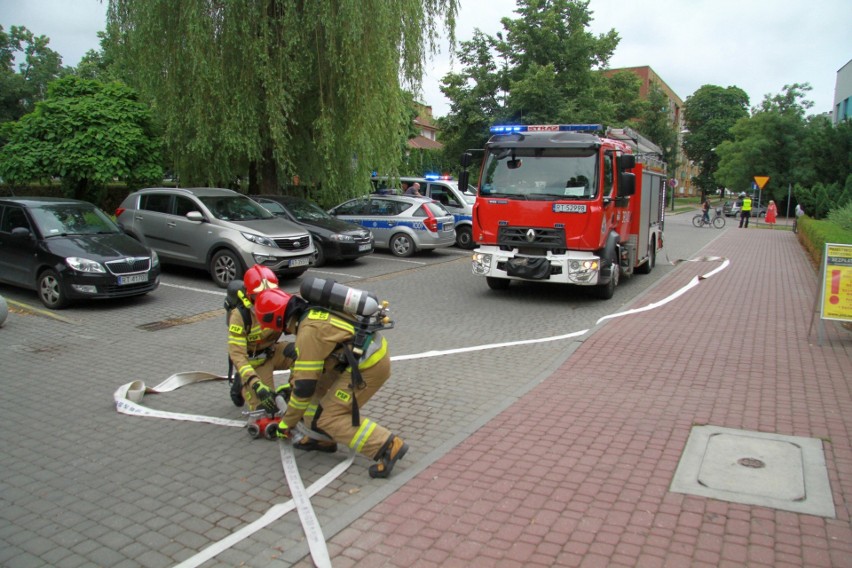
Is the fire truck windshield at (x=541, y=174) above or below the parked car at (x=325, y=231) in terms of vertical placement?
above

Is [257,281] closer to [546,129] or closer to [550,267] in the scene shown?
[550,267]

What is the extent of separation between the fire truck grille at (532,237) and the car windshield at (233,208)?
5.16m

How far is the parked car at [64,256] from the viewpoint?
31.9ft

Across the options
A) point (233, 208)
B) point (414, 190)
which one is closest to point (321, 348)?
point (233, 208)

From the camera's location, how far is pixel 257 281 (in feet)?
15.9

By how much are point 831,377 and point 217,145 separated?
13.7 metres

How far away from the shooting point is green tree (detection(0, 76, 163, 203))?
1589cm

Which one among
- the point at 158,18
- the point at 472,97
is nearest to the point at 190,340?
the point at 158,18

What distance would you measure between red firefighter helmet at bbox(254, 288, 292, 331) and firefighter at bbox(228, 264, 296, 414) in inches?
3.8

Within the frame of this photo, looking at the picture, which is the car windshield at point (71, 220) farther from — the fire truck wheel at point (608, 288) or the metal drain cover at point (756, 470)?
the metal drain cover at point (756, 470)

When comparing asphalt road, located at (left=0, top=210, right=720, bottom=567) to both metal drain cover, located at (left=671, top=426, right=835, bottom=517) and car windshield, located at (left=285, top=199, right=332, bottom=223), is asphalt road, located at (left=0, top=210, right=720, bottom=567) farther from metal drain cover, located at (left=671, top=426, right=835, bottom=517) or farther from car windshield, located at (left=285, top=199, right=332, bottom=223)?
car windshield, located at (left=285, top=199, right=332, bottom=223)

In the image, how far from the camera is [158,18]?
1473 centimetres

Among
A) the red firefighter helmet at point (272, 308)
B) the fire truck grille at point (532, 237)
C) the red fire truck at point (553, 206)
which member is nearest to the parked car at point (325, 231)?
the red fire truck at point (553, 206)

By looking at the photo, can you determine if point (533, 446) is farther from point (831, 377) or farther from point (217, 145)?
point (217, 145)
